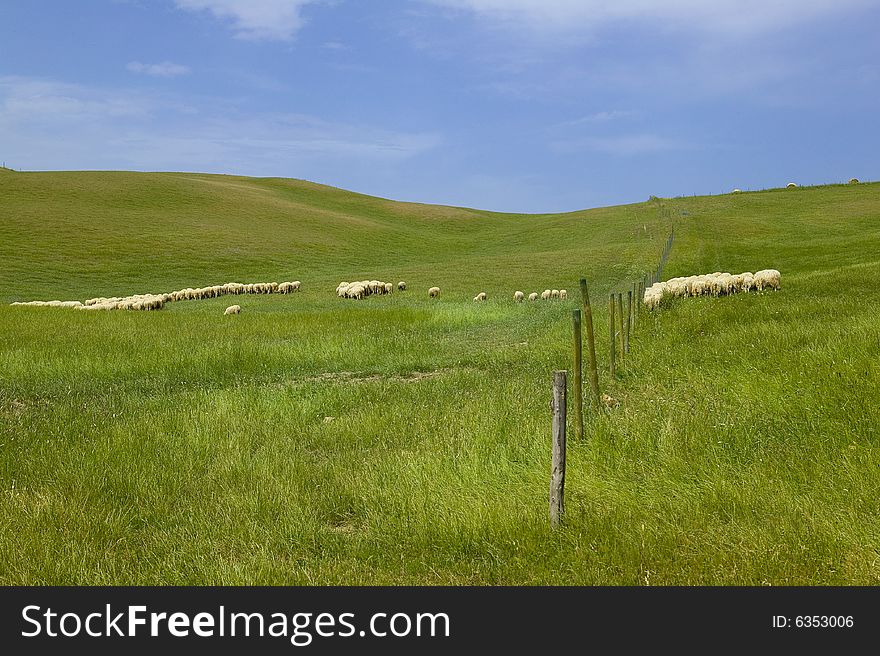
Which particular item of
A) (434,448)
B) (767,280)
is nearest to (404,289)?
(767,280)

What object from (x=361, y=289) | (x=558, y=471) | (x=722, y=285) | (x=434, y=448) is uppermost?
(x=361, y=289)

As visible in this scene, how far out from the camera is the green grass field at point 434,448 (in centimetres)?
537

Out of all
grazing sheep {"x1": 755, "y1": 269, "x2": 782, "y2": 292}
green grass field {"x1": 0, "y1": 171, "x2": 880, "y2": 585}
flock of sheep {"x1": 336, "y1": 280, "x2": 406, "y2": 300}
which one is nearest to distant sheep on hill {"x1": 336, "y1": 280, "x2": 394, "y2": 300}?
flock of sheep {"x1": 336, "y1": 280, "x2": 406, "y2": 300}

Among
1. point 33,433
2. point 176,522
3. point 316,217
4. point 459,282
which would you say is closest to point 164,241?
point 316,217

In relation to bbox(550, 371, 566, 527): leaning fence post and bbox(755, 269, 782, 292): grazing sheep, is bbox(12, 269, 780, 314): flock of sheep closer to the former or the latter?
bbox(755, 269, 782, 292): grazing sheep

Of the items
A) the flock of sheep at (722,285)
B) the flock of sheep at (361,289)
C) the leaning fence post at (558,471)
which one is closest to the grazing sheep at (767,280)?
the flock of sheep at (722,285)

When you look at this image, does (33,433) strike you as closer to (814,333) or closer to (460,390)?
(460,390)

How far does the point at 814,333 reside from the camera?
1182 cm

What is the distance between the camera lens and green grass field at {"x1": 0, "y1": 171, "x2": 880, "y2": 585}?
5.37 m

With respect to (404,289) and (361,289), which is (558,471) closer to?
(361,289)

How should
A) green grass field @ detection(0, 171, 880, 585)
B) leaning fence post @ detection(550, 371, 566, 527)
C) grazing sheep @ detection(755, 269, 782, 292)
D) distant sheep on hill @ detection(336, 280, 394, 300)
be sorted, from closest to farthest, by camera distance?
1. green grass field @ detection(0, 171, 880, 585)
2. leaning fence post @ detection(550, 371, 566, 527)
3. grazing sheep @ detection(755, 269, 782, 292)
4. distant sheep on hill @ detection(336, 280, 394, 300)

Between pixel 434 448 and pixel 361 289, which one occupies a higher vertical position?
pixel 361 289

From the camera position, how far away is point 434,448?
26.3 feet

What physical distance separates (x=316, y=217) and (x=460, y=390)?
219ft
